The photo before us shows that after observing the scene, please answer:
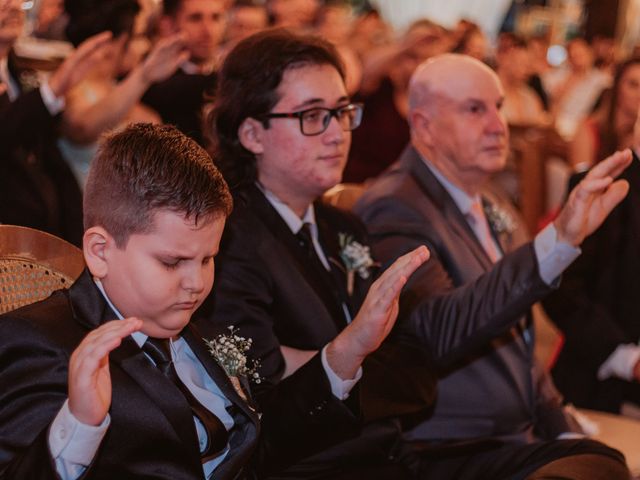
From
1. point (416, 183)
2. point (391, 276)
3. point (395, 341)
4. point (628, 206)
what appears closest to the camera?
point (391, 276)

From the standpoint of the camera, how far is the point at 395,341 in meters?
2.35

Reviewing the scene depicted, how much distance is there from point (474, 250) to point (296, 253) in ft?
2.26

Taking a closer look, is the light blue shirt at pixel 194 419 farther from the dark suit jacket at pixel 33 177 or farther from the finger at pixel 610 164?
the dark suit jacket at pixel 33 177

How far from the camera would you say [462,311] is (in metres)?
2.40

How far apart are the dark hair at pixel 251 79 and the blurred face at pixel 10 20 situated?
0.80 m

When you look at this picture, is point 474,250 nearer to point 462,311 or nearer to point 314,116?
point 462,311

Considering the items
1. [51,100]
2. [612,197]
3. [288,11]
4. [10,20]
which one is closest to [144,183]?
[612,197]

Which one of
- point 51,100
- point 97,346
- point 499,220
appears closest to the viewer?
point 97,346

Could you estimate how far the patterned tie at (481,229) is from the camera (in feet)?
9.55

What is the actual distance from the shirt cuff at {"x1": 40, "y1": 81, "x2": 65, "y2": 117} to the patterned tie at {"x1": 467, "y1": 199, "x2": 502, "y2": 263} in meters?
1.43

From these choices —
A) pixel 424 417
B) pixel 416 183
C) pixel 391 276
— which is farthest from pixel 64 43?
pixel 391 276

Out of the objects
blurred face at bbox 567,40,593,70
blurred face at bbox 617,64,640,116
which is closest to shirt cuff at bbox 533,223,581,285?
blurred face at bbox 617,64,640,116

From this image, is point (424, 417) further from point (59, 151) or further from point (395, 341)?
point (59, 151)

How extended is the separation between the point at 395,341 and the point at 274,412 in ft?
1.66
